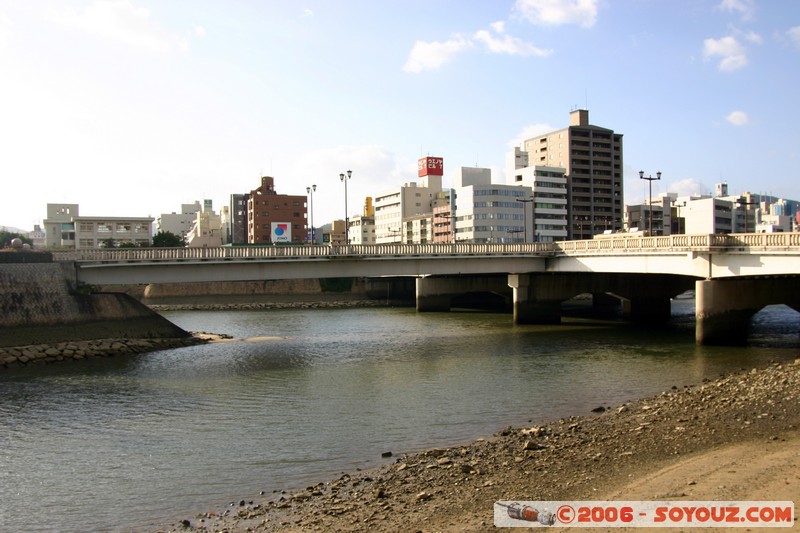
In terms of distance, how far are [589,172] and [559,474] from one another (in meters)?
135

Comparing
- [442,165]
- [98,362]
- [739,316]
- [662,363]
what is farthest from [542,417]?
[442,165]

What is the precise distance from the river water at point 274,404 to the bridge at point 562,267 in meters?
3.52

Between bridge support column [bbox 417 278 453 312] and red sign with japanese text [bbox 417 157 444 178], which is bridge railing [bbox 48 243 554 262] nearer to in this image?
bridge support column [bbox 417 278 453 312]

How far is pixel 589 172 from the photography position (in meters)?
142

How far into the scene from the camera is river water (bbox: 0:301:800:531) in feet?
55.2

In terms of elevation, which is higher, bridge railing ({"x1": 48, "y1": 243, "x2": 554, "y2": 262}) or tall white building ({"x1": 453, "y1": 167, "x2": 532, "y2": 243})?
tall white building ({"x1": 453, "y1": 167, "x2": 532, "y2": 243})

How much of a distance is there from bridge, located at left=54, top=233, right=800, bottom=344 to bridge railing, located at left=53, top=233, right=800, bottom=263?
0.23 feet

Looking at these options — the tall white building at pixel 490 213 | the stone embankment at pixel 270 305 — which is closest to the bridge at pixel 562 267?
the stone embankment at pixel 270 305

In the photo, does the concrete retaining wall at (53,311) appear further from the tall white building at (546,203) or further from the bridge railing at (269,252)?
the tall white building at (546,203)

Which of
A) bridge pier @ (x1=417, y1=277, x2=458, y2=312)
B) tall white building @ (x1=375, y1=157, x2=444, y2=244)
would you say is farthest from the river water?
tall white building @ (x1=375, y1=157, x2=444, y2=244)

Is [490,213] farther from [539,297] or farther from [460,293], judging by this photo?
[539,297]

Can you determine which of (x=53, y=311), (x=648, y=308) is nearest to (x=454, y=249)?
(x=648, y=308)

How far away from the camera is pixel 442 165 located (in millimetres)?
162625

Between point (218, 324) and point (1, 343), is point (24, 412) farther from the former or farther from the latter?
point (218, 324)
